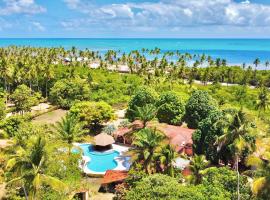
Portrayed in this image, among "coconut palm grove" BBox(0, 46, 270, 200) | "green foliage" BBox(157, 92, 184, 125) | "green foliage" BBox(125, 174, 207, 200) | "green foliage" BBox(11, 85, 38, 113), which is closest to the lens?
"coconut palm grove" BBox(0, 46, 270, 200)

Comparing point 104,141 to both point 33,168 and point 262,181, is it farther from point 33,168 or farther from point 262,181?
point 262,181

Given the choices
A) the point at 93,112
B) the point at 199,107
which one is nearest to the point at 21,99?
the point at 93,112

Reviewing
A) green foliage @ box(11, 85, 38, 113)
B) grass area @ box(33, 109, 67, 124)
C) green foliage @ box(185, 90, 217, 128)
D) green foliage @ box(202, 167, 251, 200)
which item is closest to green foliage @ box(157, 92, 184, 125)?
green foliage @ box(185, 90, 217, 128)

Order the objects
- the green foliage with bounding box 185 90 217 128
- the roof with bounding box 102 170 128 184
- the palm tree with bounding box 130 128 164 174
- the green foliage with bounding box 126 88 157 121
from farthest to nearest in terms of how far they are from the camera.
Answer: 1. the green foliage with bounding box 126 88 157 121
2. the green foliage with bounding box 185 90 217 128
3. the roof with bounding box 102 170 128 184
4. the palm tree with bounding box 130 128 164 174

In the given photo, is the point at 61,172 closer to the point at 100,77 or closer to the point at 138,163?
the point at 138,163

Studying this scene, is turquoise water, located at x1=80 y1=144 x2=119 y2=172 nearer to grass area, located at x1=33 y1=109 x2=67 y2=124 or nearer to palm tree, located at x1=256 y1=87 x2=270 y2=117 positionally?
grass area, located at x1=33 y1=109 x2=67 y2=124
